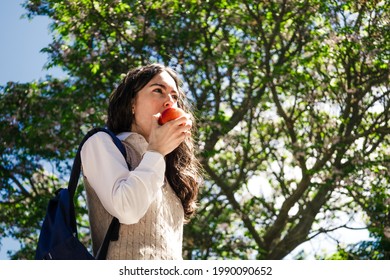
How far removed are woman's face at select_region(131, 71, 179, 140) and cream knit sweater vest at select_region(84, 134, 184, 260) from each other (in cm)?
12

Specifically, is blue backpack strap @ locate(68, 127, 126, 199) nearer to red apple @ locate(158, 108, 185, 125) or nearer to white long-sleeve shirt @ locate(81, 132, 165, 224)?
white long-sleeve shirt @ locate(81, 132, 165, 224)

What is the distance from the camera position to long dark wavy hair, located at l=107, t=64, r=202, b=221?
2.47m

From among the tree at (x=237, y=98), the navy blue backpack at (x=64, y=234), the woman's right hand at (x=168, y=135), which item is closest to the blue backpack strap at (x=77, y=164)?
the navy blue backpack at (x=64, y=234)

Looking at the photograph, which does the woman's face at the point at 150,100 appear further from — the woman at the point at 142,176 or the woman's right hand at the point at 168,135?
the woman's right hand at the point at 168,135

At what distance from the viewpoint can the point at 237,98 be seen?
10.9 metres

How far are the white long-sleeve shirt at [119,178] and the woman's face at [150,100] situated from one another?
0.25 metres

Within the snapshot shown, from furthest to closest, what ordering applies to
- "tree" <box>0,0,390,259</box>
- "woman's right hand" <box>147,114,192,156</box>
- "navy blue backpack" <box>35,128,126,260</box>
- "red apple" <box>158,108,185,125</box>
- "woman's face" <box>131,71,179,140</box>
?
"tree" <box>0,0,390,259</box> → "woman's face" <box>131,71,179,140</box> → "red apple" <box>158,108,185,125</box> → "woman's right hand" <box>147,114,192,156</box> → "navy blue backpack" <box>35,128,126,260</box>

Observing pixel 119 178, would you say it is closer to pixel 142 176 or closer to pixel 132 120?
pixel 142 176

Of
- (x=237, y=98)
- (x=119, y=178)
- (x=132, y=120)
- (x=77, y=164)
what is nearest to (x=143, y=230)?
(x=119, y=178)

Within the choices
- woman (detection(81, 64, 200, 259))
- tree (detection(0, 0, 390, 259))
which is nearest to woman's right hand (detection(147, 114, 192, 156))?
woman (detection(81, 64, 200, 259))

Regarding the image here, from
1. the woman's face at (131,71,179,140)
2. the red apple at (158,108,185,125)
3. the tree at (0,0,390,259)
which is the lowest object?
the red apple at (158,108,185,125)

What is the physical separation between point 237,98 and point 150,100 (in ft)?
27.8
